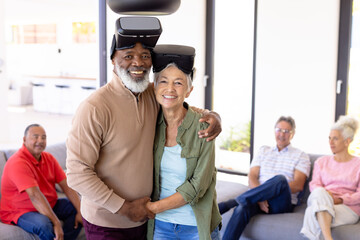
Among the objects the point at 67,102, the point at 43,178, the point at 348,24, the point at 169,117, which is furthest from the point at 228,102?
the point at 67,102

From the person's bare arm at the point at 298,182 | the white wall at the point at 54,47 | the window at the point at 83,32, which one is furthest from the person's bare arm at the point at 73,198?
the window at the point at 83,32

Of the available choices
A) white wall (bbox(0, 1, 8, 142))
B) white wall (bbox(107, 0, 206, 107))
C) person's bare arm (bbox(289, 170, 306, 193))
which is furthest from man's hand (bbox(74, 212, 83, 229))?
white wall (bbox(0, 1, 8, 142))

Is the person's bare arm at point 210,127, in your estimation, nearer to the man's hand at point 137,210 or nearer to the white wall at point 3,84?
the man's hand at point 137,210

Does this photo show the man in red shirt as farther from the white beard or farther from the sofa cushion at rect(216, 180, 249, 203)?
the white beard

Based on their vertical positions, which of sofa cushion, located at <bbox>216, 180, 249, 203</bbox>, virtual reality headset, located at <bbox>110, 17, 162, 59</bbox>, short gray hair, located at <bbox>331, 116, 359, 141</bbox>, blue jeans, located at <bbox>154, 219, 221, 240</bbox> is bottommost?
sofa cushion, located at <bbox>216, 180, 249, 203</bbox>

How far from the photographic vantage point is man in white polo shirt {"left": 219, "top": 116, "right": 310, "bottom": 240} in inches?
133

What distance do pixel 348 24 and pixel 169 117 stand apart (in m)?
3.50

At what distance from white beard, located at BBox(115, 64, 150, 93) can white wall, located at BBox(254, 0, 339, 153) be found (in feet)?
11.6

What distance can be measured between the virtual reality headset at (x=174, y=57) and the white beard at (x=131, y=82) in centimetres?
10

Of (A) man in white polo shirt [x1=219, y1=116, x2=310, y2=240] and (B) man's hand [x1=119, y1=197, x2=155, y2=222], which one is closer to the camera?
(B) man's hand [x1=119, y1=197, x2=155, y2=222]

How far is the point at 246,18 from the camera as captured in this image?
5641 mm

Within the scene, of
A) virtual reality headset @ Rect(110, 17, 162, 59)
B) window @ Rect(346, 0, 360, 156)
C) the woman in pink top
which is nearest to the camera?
virtual reality headset @ Rect(110, 17, 162, 59)

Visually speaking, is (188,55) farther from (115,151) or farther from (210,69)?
(210,69)

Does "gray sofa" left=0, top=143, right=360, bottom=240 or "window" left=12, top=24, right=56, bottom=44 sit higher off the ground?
"window" left=12, top=24, right=56, bottom=44
